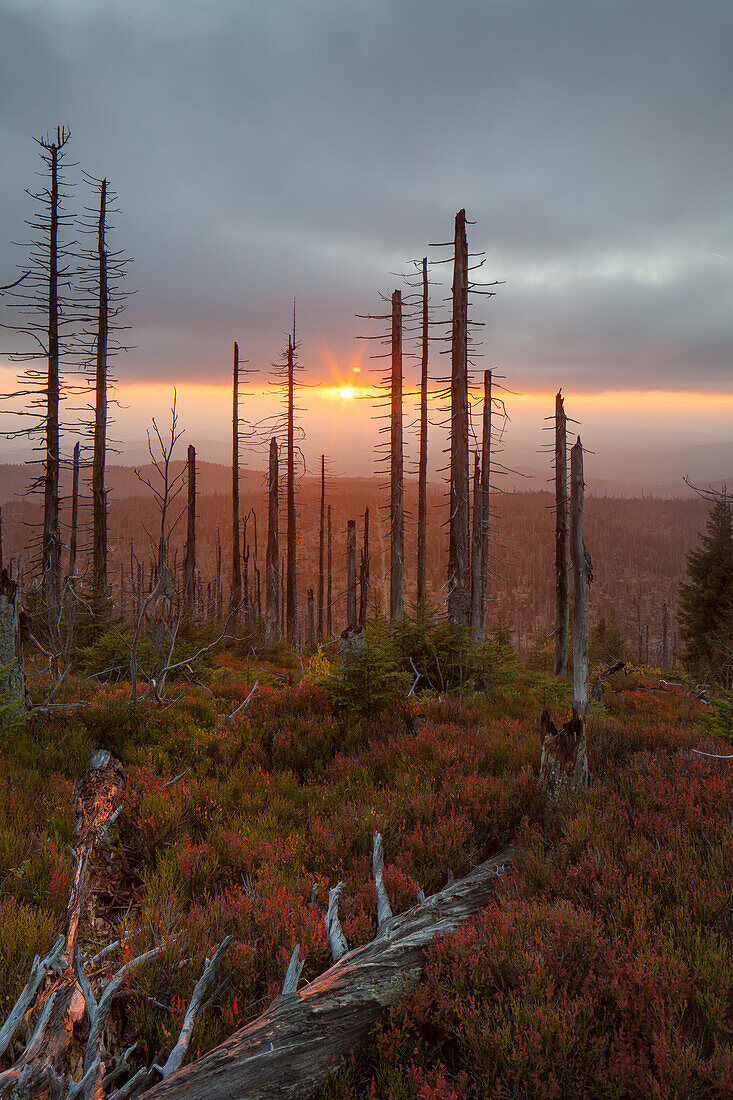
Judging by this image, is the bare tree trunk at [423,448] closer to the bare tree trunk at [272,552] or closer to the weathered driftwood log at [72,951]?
the bare tree trunk at [272,552]

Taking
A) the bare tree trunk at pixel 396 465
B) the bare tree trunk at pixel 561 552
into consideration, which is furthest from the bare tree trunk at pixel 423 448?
the bare tree trunk at pixel 561 552

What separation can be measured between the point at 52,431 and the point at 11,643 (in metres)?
13.8

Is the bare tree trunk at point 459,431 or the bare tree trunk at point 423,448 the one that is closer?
the bare tree trunk at point 459,431

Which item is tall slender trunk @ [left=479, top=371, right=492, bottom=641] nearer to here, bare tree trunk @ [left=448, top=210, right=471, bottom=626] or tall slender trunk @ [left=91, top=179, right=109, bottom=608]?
bare tree trunk @ [left=448, top=210, right=471, bottom=626]

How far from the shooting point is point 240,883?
454cm

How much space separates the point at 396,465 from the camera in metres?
20.3

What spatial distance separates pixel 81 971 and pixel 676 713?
39.8ft

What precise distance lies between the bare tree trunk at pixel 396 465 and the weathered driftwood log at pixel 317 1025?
1609cm

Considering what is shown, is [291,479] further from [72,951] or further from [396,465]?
[72,951]

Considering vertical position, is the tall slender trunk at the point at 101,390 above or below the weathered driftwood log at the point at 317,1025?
above

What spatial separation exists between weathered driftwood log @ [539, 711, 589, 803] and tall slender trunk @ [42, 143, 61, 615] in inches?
638

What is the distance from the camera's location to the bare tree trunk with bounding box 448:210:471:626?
11.8m

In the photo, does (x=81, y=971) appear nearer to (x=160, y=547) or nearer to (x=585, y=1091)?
(x=585, y=1091)

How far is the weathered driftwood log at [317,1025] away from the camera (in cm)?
254
